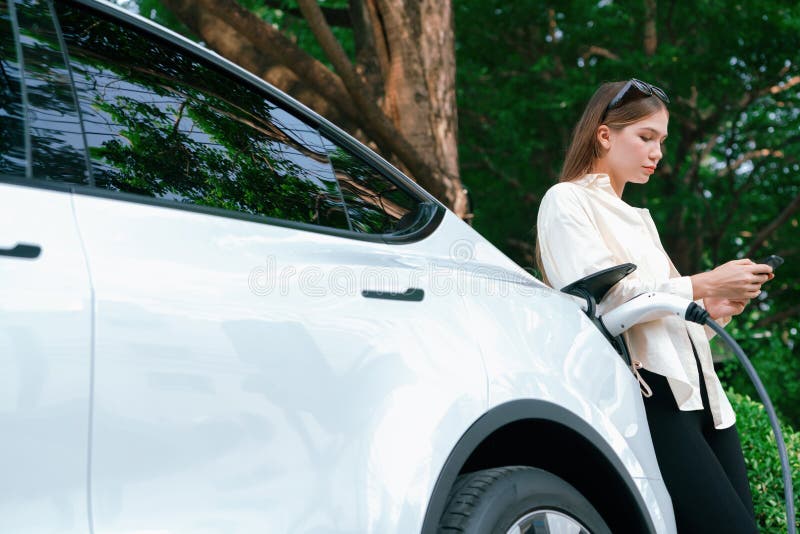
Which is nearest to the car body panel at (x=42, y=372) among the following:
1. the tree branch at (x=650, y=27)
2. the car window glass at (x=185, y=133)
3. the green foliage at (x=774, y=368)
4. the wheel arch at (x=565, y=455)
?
the car window glass at (x=185, y=133)

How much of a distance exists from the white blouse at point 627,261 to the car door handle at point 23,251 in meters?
1.67

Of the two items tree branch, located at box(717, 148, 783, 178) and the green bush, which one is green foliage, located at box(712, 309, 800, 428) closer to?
tree branch, located at box(717, 148, 783, 178)

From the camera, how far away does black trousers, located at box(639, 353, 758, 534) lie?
102 inches

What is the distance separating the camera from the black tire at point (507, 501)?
198 cm

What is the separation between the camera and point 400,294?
200 cm

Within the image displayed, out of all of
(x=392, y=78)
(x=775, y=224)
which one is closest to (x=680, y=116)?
(x=775, y=224)

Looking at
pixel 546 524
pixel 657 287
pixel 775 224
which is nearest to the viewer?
pixel 546 524

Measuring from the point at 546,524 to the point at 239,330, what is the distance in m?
0.91

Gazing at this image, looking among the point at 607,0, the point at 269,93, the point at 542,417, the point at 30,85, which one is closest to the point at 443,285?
the point at 542,417

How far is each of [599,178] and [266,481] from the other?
1677 millimetres

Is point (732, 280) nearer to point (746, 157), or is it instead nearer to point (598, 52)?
point (598, 52)

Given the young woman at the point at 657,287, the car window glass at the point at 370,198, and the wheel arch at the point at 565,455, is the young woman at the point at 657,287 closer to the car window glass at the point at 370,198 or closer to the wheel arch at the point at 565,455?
the wheel arch at the point at 565,455

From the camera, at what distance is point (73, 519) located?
1406mm

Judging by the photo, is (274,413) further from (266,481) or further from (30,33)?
(30,33)
